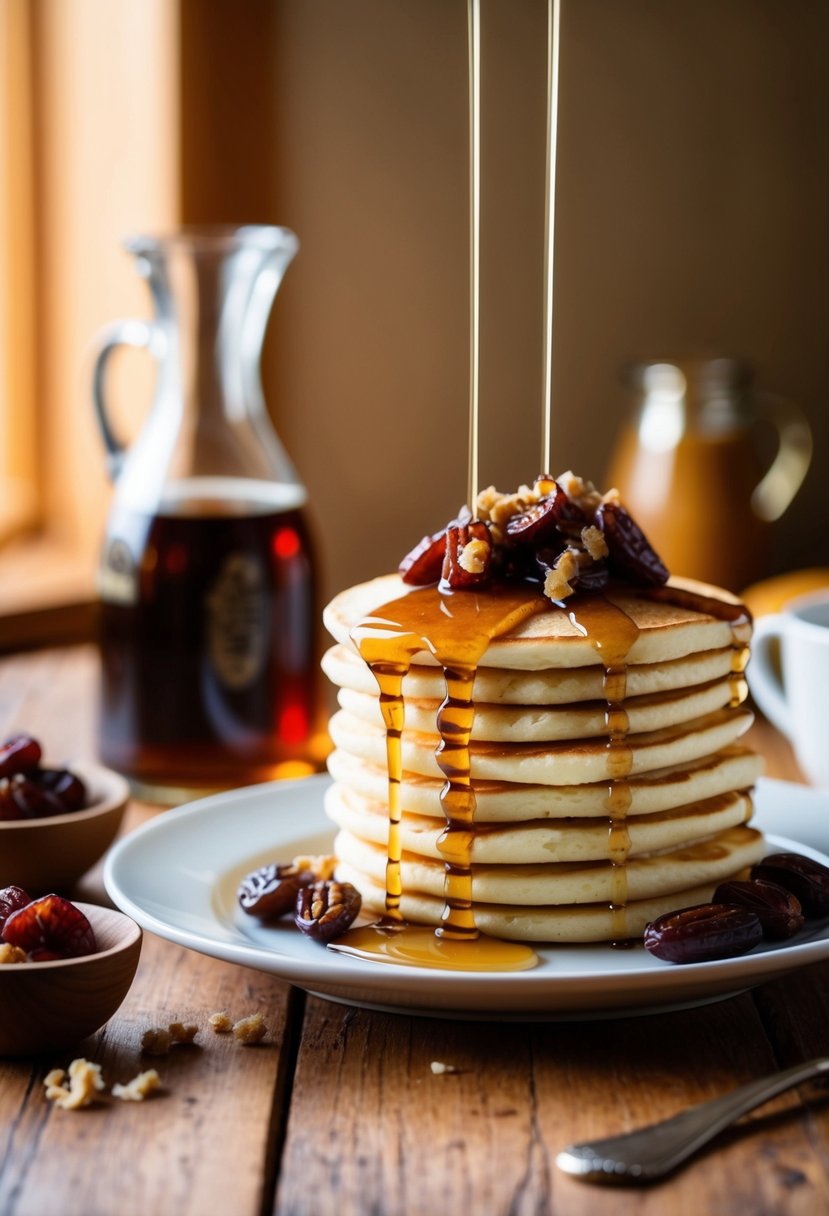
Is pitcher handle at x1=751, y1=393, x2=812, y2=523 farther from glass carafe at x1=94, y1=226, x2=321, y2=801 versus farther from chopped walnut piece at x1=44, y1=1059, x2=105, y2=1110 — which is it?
chopped walnut piece at x1=44, y1=1059, x2=105, y2=1110

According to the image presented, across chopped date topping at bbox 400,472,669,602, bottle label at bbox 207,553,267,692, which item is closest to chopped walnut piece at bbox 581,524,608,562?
chopped date topping at bbox 400,472,669,602

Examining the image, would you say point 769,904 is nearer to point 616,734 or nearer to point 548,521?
point 616,734

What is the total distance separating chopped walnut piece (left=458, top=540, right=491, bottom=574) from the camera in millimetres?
1232

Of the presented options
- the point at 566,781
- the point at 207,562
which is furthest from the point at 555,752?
the point at 207,562

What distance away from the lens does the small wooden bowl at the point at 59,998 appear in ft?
3.40

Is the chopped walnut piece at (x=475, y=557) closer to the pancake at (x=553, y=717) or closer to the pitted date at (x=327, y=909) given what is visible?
the pancake at (x=553, y=717)

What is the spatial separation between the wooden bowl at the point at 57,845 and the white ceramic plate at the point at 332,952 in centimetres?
7

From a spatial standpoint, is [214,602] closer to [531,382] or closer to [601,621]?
[601,621]

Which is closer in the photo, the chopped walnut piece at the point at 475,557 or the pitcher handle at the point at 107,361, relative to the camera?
the chopped walnut piece at the point at 475,557

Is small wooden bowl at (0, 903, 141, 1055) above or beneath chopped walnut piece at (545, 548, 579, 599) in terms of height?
beneath

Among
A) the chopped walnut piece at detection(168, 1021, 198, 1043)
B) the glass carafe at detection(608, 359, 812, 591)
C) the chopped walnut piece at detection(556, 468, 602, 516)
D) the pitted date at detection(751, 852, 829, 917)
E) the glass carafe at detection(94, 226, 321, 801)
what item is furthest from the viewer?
the glass carafe at detection(608, 359, 812, 591)

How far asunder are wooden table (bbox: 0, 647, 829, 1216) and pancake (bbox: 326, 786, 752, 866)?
13 cm

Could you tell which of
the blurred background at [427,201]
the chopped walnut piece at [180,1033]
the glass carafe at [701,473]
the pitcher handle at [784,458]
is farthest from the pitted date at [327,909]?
the blurred background at [427,201]

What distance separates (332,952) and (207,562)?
74cm
